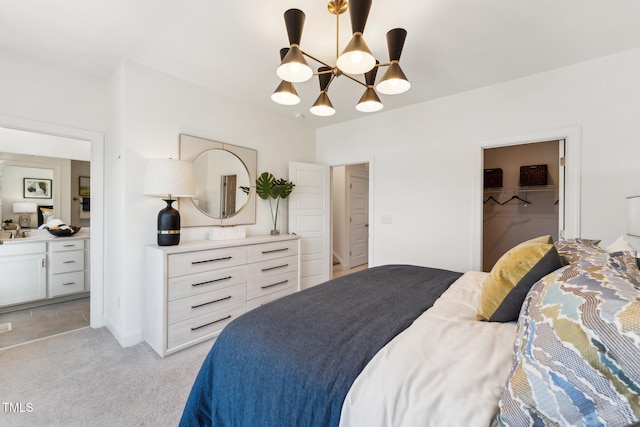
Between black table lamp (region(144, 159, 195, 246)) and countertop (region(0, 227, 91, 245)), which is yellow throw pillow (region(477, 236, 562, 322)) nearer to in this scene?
black table lamp (region(144, 159, 195, 246))

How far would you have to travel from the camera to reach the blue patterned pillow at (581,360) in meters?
0.51

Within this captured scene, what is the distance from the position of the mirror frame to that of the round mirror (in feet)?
0.12

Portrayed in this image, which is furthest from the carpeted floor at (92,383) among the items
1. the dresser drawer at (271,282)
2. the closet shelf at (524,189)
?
the closet shelf at (524,189)

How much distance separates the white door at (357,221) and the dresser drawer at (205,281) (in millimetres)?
3188

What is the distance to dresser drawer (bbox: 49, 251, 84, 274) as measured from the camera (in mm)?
3424

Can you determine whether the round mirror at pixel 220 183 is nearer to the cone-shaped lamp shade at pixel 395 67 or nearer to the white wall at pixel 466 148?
the white wall at pixel 466 148

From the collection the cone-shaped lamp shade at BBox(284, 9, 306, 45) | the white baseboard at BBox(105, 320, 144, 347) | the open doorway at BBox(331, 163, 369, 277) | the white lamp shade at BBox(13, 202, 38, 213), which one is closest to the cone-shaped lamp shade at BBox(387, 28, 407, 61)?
the cone-shaped lamp shade at BBox(284, 9, 306, 45)

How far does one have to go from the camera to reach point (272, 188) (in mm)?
3449

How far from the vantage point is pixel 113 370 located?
205 centimetres

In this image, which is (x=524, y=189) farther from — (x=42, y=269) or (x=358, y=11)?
(x=42, y=269)

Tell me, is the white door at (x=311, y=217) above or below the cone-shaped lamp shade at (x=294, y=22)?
below

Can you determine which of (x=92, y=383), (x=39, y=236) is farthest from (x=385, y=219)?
(x=39, y=236)

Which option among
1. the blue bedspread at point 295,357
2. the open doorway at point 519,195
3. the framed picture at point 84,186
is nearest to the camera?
the blue bedspread at point 295,357

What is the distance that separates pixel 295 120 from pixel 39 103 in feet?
8.70
